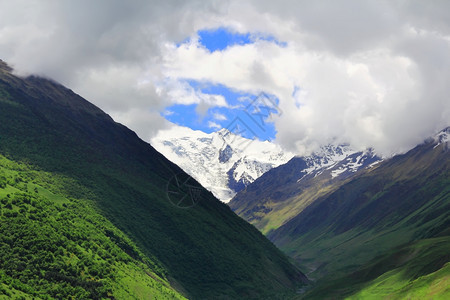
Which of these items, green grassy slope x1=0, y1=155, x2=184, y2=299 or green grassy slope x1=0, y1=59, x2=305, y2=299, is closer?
green grassy slope x1=0, y1=155, x2=184, y2=299

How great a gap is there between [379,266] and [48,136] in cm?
14591

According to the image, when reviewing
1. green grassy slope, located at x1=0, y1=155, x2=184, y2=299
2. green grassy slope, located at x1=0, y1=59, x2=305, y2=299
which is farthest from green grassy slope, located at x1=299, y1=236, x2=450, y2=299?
green grassy slope, located at x1=0, y1=155, x2=184, y2=299

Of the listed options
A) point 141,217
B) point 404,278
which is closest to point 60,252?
point 141,217

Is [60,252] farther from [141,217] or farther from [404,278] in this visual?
[404,278]

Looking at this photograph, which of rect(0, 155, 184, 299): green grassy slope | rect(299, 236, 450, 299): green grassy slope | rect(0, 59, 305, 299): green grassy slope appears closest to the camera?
rect(0, 155, 184, 299): green grassy slope

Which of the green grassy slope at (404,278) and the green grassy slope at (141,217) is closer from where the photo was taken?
the green grassy slope at (404,278)

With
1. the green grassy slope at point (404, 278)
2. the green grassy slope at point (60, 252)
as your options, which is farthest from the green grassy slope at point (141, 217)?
the green grassy slope at point (404, 278)

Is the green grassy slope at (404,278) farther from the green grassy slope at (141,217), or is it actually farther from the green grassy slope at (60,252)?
the green grassy slope at (60,252)

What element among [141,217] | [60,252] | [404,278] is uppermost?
[141,217]

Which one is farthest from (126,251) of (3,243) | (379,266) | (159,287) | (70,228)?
(379,266)

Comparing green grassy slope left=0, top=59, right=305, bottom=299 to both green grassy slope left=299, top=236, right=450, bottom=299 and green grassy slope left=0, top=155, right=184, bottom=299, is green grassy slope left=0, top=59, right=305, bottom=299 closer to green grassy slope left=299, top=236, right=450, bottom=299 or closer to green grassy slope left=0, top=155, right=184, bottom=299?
green grassy slope left=0, top=155, right=184, bottom=299

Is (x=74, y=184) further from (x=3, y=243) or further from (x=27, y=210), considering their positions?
(x=3, y=243)

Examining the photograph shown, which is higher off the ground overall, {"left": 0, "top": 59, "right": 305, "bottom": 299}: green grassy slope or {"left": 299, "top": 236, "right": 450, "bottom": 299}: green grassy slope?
{"left": 0, "top": 59, "right": 305, "bottom": 299}: green grassy slope

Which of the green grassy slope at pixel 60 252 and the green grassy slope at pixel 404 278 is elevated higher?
the green grassy slope at pixel 60 252
